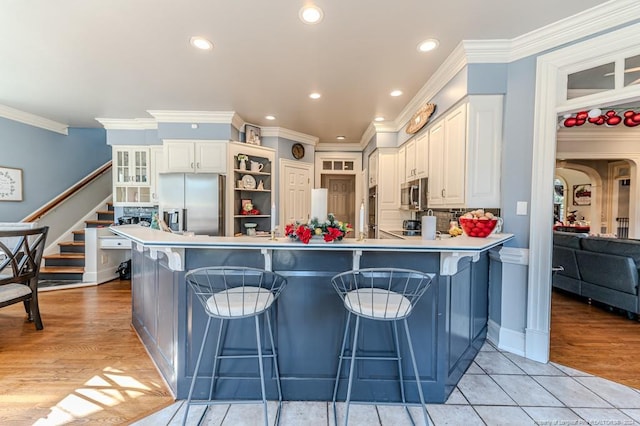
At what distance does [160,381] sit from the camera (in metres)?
2.07

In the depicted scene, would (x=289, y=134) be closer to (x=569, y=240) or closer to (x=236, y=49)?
(x=236, y=49)

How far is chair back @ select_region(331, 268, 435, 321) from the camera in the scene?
4.90ft

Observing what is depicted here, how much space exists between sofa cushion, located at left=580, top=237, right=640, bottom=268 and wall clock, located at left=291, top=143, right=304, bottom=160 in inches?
182

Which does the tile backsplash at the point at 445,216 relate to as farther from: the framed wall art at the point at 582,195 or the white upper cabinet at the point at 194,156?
the framed wall art at the point at 582,195

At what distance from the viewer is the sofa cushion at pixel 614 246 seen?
10.3 ft

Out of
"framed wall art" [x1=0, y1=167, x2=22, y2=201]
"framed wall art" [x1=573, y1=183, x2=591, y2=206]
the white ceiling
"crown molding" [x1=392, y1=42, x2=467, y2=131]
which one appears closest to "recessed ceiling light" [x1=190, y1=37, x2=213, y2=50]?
the white ceiling

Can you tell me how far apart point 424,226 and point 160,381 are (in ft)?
7.53

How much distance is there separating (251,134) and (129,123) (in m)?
2.08

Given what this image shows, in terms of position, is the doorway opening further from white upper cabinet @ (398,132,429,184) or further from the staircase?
the staircase

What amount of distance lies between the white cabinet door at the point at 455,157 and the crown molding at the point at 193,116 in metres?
3.09

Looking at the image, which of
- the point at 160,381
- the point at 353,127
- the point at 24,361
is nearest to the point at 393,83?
the point at 353,127

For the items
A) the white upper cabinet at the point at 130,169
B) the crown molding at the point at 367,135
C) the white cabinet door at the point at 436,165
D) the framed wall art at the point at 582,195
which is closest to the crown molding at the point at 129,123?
the white upper cabinet at the point at 130,169

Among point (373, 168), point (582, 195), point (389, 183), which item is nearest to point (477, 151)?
point (389, 183)

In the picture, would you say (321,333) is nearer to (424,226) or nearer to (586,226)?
(424,226)
